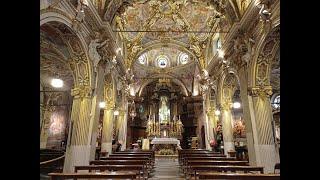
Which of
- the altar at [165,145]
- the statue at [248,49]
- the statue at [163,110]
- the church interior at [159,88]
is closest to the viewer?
the church interior at [159,88]

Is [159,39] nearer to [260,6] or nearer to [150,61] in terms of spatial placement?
[150,61]

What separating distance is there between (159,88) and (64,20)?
2292 centimetres

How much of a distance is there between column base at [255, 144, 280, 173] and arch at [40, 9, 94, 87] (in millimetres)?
7262

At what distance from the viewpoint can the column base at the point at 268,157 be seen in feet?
34.9

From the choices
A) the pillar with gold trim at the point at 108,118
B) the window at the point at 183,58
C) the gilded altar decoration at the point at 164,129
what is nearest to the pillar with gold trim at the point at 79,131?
the pillar with gold trim at the point at 108,118

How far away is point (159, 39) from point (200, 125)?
31.7 feet

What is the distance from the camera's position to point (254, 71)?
11250mm

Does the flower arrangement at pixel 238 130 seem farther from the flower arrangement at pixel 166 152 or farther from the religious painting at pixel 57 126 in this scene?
the religious painting at pixel 57 126

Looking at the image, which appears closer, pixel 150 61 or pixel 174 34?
pixel 174 34

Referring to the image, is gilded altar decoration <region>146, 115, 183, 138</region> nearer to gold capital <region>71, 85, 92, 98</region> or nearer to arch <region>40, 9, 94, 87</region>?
gold capital <region>71, 85, 92, 98</region>

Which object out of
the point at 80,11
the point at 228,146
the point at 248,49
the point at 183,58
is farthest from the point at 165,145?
the point at 80,11

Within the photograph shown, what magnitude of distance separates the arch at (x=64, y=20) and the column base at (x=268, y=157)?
726 cm
